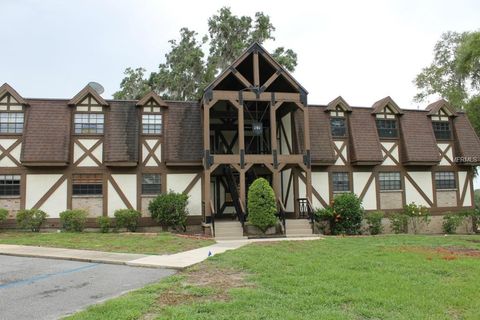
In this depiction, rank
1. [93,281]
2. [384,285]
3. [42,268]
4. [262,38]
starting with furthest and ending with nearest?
[262,38]
[42,268]
[93,281]
[384,285]

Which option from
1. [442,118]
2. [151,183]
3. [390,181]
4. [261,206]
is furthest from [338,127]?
[151,183]

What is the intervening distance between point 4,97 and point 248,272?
60.1 feet

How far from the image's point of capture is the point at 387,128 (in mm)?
25750

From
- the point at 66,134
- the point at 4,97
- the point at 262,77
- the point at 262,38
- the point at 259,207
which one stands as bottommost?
the point at 259,207

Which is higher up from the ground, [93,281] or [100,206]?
[100,206]

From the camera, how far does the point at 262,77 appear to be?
81.5ft

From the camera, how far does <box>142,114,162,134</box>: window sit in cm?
2280

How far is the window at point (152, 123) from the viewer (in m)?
22.8

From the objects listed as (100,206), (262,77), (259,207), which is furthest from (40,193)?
(262,77)

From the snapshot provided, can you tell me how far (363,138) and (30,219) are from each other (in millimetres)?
18425

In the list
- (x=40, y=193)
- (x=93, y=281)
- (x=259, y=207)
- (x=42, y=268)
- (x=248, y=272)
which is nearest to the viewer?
(x=93, y=281)

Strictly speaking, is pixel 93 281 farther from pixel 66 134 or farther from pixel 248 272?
pixel 66 134

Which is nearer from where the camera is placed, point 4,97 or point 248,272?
point 248,272

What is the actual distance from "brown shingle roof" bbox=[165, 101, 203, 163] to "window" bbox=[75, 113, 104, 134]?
11.8 feet
